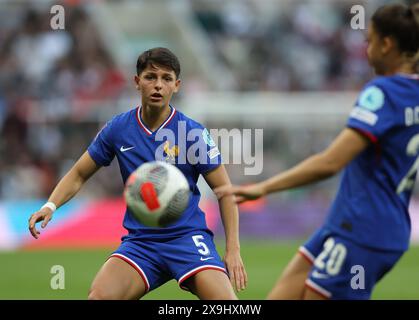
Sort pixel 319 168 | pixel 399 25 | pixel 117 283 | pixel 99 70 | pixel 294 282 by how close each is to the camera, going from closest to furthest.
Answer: pixel 319 168 < pixel 399 25 < pixel 294 282 < pixel 117 283 < pixel 99 70

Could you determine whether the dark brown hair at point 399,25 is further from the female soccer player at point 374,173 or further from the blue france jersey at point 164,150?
the blue france jersey at point 164,150

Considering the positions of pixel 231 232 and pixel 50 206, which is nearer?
pixel 231 232

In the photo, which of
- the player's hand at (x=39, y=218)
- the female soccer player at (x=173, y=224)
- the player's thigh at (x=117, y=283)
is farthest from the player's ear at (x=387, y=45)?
the player's hand at (x=39, y=218)

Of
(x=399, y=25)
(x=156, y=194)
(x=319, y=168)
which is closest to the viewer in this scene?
(x=319, y=168)

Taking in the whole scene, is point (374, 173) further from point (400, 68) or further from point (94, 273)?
point (94, 273)

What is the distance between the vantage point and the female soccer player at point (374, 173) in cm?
463

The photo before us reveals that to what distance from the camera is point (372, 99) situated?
469 cm

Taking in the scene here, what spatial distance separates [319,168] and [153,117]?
1950 millimetres

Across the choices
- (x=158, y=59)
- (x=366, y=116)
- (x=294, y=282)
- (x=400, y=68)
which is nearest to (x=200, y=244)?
(x=294, y=282)

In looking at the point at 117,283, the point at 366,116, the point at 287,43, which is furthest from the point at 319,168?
the point at 287,43

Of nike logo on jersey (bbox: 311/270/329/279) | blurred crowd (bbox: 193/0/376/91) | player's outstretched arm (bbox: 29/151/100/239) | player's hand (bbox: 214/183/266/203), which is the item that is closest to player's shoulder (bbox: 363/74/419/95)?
player's hand (bbox: 214/183/266/203)

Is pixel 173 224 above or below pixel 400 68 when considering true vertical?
below

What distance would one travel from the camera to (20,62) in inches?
822

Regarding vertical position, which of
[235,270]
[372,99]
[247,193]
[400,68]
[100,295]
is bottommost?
[100,295]
